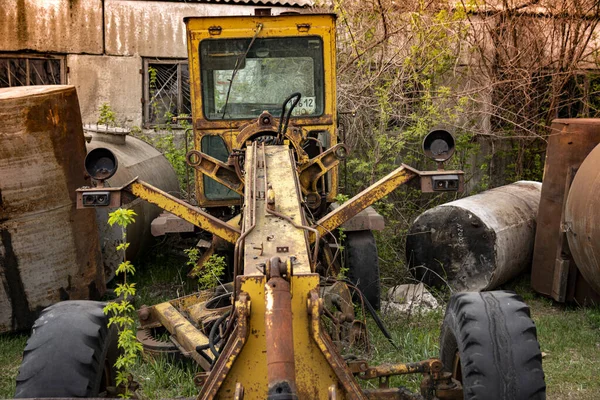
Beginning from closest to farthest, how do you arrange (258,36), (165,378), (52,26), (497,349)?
1. (497,349)
2. (165,378)
3. (258,36)
4. (52,26)

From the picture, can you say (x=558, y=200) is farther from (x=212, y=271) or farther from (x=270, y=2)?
(x=270, y=2)

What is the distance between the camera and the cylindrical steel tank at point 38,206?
256 inches

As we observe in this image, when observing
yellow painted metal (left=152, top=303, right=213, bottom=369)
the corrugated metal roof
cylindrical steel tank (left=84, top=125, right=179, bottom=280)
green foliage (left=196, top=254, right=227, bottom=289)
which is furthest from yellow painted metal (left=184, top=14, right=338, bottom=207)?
the corrugated metal roof

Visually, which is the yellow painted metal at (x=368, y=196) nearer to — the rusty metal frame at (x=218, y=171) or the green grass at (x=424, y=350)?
the rusty metal frame at (x=218, y=171)

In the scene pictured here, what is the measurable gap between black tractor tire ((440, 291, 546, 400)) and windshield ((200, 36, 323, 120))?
3088 millimetres

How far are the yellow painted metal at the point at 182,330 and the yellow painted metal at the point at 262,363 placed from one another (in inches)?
57.7

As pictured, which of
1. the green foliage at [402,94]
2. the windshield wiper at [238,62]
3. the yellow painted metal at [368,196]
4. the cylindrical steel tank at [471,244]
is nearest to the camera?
the yellow painted metal at [368,196]

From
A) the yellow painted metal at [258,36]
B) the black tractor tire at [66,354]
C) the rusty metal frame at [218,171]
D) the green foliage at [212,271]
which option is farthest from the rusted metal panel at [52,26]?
the black tractor tire at [66,354]

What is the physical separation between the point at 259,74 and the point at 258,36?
1.05ft

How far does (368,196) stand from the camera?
505 cm

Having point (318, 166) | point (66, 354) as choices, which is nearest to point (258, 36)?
point (318, 166)

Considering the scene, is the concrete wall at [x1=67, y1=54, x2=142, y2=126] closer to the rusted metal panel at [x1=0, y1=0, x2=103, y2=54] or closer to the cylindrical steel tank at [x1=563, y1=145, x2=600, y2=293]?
the rusted metal panel at [x1=0, y1=0, x2=103, y2=54]

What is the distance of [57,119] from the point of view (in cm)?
676

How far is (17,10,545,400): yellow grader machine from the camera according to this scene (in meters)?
3.43
